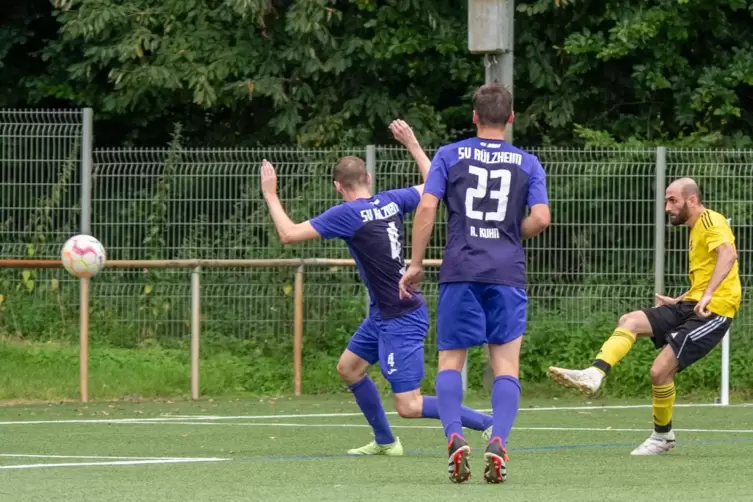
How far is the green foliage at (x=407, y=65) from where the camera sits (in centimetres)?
1878

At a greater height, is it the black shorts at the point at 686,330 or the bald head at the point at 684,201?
the bald head at the point at 684,201

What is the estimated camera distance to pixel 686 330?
953cm

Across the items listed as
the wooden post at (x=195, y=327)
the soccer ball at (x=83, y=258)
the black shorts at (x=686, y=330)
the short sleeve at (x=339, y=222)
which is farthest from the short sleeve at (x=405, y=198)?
the wooden post at (x=195, y=327)

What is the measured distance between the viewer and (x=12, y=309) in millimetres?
16031

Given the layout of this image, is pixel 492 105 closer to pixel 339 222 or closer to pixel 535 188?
pixel 535 188

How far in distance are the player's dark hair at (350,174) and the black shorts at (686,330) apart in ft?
6.28

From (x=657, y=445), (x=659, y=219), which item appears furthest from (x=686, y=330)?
(x=659, y=219)

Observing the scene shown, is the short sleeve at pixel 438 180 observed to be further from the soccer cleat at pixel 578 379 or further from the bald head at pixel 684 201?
the bald head at pixel 684 201

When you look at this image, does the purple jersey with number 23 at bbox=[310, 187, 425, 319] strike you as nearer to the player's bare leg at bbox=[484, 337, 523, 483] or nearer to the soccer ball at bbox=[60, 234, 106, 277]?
the player's bare leg at bbox=[484, 337, 523, 483]

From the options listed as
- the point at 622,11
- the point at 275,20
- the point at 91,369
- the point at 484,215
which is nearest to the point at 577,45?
the point at 622,11

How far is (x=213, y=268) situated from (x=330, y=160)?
1.62 m

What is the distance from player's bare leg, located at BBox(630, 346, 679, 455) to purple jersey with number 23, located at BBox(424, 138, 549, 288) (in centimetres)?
232

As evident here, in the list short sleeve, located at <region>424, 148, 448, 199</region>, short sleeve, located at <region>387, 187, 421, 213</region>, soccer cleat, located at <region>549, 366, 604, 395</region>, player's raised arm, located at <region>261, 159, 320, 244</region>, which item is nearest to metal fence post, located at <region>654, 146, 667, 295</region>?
short sleeve, located at <region>387, 187, 421, 213</region>

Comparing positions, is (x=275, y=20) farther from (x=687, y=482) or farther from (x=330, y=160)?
(x=687, y=482)
